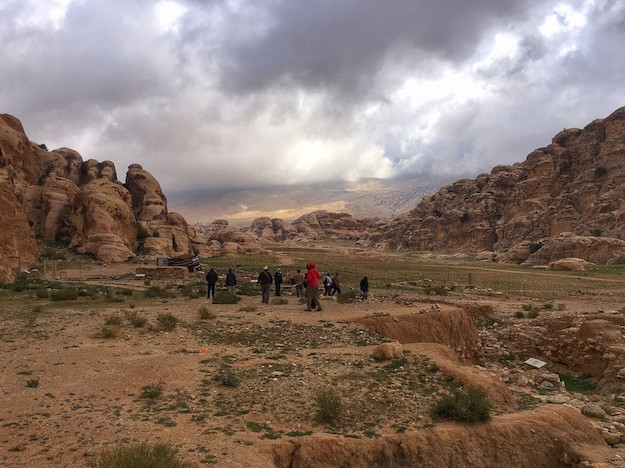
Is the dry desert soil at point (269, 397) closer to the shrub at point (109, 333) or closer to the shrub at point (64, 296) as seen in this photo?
the shrub at point (109, 333)

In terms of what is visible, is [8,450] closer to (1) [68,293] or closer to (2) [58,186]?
(1) [68,293]

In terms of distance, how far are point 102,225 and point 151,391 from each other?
42.4m

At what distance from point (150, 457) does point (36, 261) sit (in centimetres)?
3601

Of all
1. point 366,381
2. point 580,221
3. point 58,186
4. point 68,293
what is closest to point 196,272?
point 68,293

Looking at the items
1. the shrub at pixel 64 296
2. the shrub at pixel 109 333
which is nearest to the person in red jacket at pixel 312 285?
the shrub at pixel 109 333

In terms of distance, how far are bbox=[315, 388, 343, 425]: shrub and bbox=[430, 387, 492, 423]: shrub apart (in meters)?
2.01

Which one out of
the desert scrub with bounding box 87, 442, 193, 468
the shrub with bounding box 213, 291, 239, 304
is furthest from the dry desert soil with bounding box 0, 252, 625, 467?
the shrub with bounding box 213, 291, 239, 304

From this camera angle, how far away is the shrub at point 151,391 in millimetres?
8610

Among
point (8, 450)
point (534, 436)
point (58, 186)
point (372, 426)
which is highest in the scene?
point (58, 186)

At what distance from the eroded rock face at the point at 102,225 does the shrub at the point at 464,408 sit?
138 ft

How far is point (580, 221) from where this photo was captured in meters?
78.6

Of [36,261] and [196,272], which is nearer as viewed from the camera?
[36,261]

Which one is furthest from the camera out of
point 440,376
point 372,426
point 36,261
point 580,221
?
point 580,221

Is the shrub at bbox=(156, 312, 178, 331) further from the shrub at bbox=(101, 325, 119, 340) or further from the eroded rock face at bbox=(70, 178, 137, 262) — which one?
the eroded rock face at bbox=(70, 178, 137, 262)
